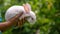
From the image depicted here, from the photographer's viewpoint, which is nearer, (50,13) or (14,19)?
(14,19)

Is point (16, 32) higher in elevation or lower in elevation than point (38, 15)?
lower

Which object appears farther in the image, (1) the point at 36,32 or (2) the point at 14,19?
(1) the point at 36,32

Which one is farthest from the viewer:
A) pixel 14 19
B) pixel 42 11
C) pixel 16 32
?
pixel 16 32

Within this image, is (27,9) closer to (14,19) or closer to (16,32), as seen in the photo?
(14,19)

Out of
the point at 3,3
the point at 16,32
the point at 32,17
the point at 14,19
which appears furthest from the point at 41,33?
the point at 14,19

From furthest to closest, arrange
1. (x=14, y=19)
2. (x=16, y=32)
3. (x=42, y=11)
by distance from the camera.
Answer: (x=16, y=32) → (x=42, y=11) → (x=14, y=19)

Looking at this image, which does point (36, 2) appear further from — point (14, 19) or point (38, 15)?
point (14, 19)

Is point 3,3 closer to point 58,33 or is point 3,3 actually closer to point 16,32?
point 16,32

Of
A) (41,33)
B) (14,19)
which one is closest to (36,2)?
(41,33)

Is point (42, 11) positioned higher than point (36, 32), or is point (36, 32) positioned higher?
point (42, 11)
